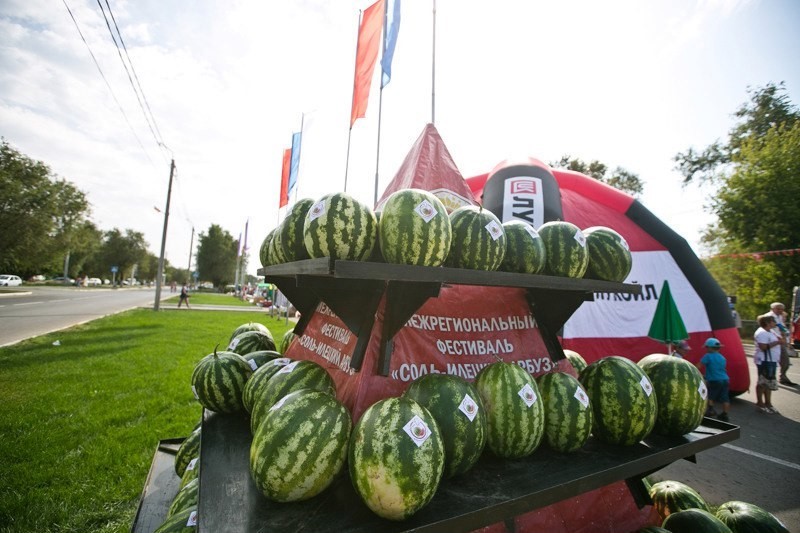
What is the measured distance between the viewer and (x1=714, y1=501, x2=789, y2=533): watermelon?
210 centimetres

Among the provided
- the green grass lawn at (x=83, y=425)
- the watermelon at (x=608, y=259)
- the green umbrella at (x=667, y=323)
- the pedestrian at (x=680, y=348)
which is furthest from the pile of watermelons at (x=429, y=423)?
the pedestrian at (x=680, y=348)

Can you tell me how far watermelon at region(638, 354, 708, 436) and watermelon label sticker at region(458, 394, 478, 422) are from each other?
123 centimetres

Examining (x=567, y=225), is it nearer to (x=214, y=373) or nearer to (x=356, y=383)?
(x=356, y=383)

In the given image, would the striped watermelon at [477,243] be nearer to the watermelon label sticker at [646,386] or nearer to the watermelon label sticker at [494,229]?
the watermelon label sticker at [494,229]

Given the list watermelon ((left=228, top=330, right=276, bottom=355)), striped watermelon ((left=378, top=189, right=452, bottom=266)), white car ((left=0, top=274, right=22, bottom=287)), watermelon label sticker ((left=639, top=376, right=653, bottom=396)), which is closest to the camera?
striped watermelon ((left=378, top=189, right=452, bottom=266))

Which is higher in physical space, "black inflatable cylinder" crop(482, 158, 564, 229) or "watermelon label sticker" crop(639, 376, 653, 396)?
"black inflatable cylinder" crop(482, 158, 564, 229)

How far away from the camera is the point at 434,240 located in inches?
63.0

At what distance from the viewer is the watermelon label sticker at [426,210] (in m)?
1.59

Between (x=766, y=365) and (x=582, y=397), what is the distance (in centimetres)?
927

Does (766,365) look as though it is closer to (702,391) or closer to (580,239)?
(702,391)

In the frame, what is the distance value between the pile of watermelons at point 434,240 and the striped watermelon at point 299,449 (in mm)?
604

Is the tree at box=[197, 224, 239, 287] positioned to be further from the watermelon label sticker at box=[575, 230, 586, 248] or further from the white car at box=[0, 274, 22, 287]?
the watermelon label sticker at box=[575, 230, 586, 248]

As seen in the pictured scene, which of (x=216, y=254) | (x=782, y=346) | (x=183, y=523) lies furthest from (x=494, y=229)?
(x=216, y=254)

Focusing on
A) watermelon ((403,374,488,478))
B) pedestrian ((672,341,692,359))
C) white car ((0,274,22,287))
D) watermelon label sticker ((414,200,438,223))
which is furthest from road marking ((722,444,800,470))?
white car ((0,274,22,287))
